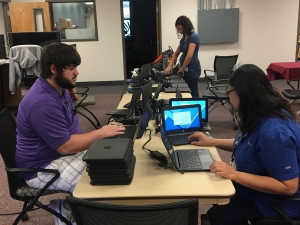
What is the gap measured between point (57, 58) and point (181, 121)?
869 millimetres

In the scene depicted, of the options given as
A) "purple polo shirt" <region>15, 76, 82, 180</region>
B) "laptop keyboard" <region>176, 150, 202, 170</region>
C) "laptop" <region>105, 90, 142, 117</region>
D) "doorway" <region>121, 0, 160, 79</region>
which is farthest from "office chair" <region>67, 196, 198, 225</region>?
"doorway" <region>121, 0, 160, 79</region>

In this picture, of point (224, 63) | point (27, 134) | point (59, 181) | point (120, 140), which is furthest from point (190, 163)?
point (224, 63)

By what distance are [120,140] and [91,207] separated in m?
0.62

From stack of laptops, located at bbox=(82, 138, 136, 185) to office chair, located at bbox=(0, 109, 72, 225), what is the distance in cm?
41

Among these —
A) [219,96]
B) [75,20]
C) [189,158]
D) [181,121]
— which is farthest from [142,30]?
[189,158]

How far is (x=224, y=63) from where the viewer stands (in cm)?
529

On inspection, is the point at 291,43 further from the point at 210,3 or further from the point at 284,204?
the point at 284,204

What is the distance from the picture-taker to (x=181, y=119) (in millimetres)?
2014

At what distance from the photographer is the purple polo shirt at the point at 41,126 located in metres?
1.64

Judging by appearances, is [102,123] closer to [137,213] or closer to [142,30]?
[137,213]

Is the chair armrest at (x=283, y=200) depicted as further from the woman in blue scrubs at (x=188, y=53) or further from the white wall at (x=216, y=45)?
the white wall at (x=216, y=45)

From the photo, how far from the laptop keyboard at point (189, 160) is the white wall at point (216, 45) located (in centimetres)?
573

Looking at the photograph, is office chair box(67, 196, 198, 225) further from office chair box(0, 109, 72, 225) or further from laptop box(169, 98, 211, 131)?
laptop box(169, 98, 211, 131)

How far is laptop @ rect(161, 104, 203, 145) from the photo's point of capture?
6.41ft
